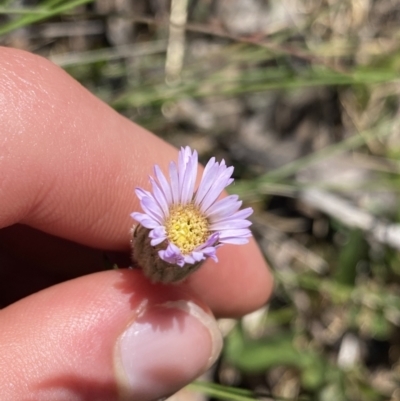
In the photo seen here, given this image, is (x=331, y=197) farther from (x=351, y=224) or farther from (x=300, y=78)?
(x=300, y=78)

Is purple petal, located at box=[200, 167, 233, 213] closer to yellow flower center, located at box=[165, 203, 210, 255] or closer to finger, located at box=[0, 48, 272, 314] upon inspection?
yellow flower center, located at box=[165, 203, 210, 255]

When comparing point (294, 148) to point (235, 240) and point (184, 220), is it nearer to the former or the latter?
point (184, 220)

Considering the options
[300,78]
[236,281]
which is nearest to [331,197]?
[300,78]

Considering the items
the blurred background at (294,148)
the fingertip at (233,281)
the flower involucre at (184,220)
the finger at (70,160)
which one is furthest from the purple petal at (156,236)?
the blurred background at (294,148)

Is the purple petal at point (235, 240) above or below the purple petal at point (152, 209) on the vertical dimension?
below

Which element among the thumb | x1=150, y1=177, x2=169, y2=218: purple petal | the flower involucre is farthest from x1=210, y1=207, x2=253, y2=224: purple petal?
the thumb

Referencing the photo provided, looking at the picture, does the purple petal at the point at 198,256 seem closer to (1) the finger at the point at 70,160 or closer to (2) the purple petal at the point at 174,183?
(2) the purple petal at the point at 174,183

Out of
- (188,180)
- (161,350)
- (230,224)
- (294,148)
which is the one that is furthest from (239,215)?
(294,148)
